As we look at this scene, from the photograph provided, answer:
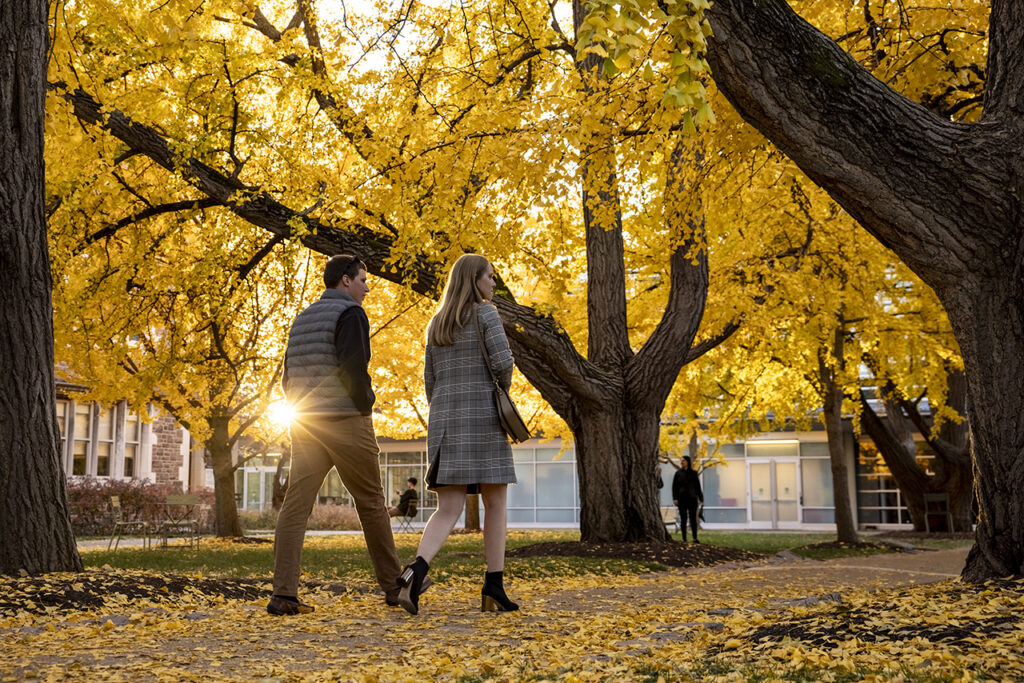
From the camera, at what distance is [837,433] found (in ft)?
55.5

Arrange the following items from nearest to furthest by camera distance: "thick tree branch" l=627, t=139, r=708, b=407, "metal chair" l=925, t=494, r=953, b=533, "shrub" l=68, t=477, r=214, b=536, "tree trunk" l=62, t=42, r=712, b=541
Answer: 1. "tree trunk" l=62, t=42, r=712, b=541
2. "thick tree branch" l=627, t=139, r=708, b=407
3. "metal chair" l=925, t=494, r=953, b=533
4. "shrub" l=68, t=477, r=214, b=536

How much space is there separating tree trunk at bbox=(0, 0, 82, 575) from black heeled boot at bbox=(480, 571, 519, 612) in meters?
3.05

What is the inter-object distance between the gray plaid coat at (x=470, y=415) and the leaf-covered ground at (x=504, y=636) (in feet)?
2.62

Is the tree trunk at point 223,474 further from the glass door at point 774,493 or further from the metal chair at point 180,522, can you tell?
the glass door at point 774,493

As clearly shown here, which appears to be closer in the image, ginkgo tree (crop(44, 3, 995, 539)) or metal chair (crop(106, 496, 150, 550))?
ginkgo tree (crop(44, 3, 995, 539))

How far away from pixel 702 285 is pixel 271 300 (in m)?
8.49

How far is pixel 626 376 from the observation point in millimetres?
12648

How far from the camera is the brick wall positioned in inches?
1159

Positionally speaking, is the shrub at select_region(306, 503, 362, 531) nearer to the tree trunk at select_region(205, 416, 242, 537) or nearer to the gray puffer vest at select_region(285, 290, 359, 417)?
the tree trunk at select_region(205, 416, 242, 537)

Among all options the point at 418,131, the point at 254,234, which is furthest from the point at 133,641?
the point at 254,234

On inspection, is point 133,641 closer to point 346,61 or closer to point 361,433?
point 361,433

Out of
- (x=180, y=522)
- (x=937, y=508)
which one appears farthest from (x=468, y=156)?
(x=937, y=508)

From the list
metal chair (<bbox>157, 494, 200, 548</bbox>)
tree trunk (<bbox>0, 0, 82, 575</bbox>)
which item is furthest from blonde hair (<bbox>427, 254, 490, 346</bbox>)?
metal chair (<bbox>157, 494, 200, 548</bbox>)

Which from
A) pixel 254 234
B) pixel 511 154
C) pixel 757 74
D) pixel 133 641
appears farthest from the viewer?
pixel 254 234
